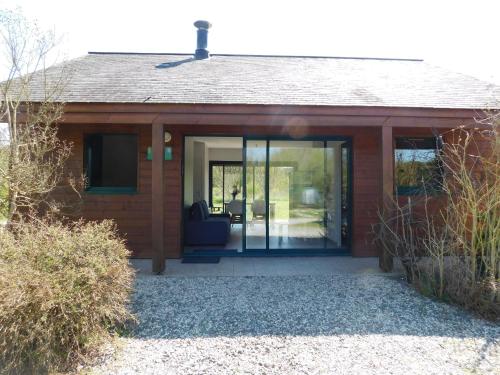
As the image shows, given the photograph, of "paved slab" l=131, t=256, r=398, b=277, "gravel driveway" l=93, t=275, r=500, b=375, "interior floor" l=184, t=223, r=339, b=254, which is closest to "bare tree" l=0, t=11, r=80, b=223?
"paved slab" l=131, t=256, r=398, b=277

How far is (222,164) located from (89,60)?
5526 millimetres

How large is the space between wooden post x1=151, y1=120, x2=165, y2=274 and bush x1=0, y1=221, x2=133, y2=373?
172 centimetres

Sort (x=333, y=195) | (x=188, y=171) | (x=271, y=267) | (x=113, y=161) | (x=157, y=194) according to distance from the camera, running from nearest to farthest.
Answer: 1. (x=157, y=194)
2. (x=271, y=267)
3. (x=113, y=161)
4. (x=333, y=195)
5. (x=188, y=171)

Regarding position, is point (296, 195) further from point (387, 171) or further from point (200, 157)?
point (200, 157)

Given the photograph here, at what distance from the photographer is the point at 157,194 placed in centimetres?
509

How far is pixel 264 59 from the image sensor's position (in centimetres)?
910

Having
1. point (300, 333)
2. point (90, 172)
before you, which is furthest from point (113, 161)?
point (300, 333)

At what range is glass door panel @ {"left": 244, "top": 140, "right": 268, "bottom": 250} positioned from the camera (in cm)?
663

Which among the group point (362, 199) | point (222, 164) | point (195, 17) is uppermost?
point (195, 17)

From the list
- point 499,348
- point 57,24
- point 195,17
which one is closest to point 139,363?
point 499,348

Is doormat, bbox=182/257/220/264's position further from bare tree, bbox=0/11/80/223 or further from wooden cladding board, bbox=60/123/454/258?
bare tree, bbox=0/11/80/223

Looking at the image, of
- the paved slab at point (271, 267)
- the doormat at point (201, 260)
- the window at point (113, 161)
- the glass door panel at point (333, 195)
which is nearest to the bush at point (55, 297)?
the paved slab at point (271, 267)

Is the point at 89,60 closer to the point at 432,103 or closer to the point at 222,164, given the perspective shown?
the point at 222,164

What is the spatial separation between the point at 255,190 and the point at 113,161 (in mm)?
2972
